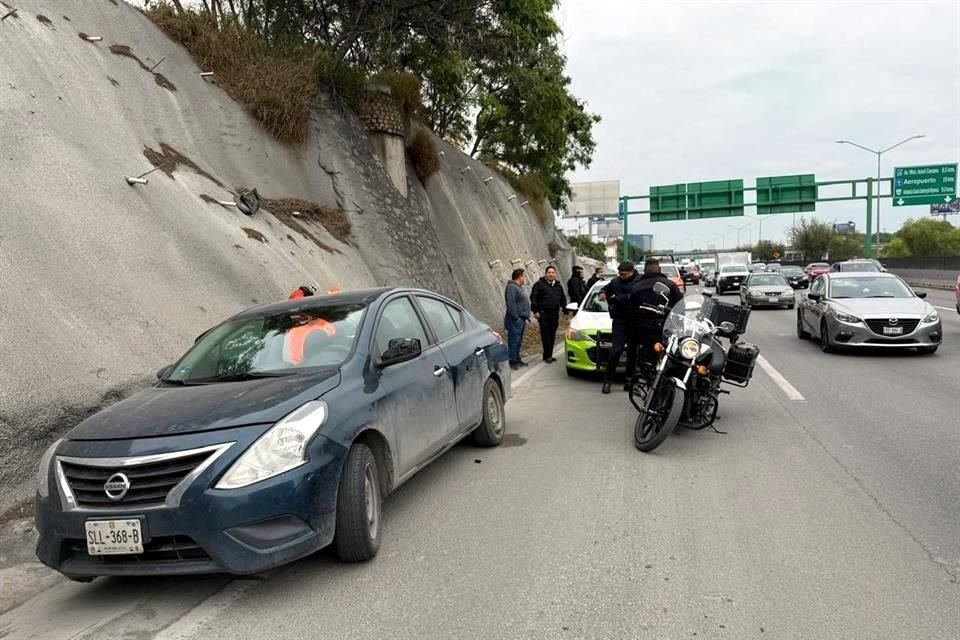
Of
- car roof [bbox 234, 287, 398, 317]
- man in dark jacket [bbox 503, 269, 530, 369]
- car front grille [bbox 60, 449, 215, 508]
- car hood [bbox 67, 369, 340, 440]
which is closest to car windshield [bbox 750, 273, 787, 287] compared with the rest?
man in dark jacket [bbox 503, 269, 530, 369]

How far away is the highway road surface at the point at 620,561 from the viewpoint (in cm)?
344

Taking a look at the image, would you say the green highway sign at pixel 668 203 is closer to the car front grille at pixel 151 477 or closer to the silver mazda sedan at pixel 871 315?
the silver mazda sedan at pixel 871 315

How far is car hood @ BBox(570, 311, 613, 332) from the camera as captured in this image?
418 inches

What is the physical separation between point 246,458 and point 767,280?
2474cm

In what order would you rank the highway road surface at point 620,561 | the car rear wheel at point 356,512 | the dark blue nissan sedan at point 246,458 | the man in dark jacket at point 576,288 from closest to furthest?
the highway road surface at point 620,561, the dark blue nissan sedan at point 246,458, the car rear wheel at point 356,512, the man in dark jacket at point 576,288

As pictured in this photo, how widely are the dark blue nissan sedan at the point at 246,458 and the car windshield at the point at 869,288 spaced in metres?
10.6

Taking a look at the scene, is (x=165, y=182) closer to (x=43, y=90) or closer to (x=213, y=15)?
(x=43, y=90)

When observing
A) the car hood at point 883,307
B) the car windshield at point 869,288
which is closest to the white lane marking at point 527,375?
the car hood at point 883,307

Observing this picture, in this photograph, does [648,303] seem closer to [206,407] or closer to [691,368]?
[691,368]

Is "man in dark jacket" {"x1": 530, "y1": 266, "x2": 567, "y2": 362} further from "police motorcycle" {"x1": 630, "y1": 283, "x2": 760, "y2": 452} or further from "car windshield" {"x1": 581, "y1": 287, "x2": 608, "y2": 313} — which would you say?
"police motorcycle" {"x1": 630, "y1": 283, "x2": 760, "y2": 452}

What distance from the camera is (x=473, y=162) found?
28.2 meters

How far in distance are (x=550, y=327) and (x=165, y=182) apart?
262 inches

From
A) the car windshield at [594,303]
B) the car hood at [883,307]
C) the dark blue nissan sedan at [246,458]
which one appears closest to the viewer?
the dark blue nissan sedan at [246,458]

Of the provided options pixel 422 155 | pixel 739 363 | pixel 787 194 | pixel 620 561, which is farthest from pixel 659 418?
pixel 787 194
